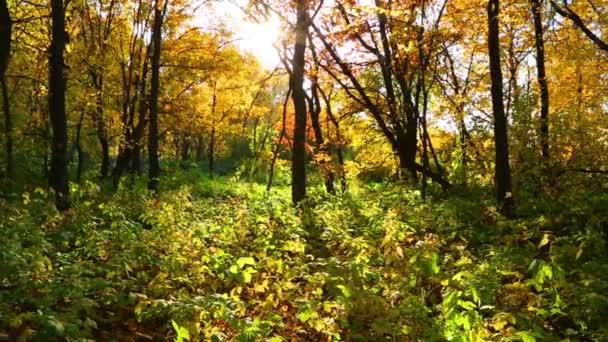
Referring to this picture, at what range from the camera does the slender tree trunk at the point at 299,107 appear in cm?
1261

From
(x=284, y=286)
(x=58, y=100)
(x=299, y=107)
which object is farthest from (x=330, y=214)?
(x=58, y=100)

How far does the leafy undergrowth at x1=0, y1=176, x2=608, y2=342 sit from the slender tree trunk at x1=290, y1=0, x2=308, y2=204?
430 cm

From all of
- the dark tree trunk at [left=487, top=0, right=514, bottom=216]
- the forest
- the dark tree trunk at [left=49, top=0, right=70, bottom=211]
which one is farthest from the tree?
the dark tree trunk at [left=49, top=0, right=70, bottom=211]

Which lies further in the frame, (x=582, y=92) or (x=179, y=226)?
(x=582, y=92)

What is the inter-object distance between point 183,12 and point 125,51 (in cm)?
345

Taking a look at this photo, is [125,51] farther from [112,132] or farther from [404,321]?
[404,321]

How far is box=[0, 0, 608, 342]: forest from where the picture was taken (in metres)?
4.71

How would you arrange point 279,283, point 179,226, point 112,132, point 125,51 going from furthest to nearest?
point 125,51 < point 112,132 < point 179,226 < point 279,283

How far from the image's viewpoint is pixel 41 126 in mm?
21766

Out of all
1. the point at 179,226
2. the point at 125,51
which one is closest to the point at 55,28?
the point at 179,226

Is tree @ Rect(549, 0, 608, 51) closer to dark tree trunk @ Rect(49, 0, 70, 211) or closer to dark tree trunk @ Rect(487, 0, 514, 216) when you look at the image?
dark tree trunk @ Rect(487, 0, 514, 216)

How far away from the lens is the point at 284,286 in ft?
18.1

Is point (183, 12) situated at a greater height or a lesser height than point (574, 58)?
greater

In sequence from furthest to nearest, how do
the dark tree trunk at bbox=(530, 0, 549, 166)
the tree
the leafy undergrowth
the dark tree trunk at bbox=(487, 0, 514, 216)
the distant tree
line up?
the distant tree < the dark tree trunk at bbox=(530, 0, 549, 166) < the tree < the dark tree trunk at bbox=(487, 0, 514, 216) < the leafy undergrowth
